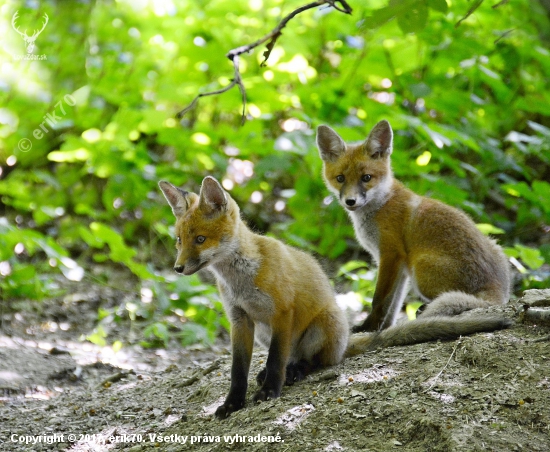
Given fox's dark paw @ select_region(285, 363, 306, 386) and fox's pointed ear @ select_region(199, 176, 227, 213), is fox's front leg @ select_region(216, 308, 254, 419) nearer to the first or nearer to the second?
fox's dark paw @ select_region(285, 363, 306, 386)

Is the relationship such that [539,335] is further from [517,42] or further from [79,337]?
[517,42]

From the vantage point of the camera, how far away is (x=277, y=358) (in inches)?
145

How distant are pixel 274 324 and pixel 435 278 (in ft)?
5.55

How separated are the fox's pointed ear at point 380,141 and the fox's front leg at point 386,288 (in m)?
1.06

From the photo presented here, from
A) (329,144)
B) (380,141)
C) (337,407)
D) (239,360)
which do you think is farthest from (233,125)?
(337,407)

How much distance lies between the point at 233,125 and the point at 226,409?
793 centimetres

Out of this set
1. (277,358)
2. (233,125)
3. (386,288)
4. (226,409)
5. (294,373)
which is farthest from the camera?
(233,125)

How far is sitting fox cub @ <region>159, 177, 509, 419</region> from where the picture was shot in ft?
12.2

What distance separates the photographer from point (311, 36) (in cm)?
877

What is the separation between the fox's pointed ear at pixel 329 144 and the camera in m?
5.83

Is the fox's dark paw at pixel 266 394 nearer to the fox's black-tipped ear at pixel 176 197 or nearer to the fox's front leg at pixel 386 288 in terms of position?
the fox's black-tipped ear at pixel 176 197

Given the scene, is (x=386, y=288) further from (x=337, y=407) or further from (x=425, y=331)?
(x=337, y=407)

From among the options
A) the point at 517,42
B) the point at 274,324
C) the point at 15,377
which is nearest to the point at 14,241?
the point at 15,377

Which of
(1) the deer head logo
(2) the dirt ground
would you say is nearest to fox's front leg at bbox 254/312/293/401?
(2) the dirt ground
